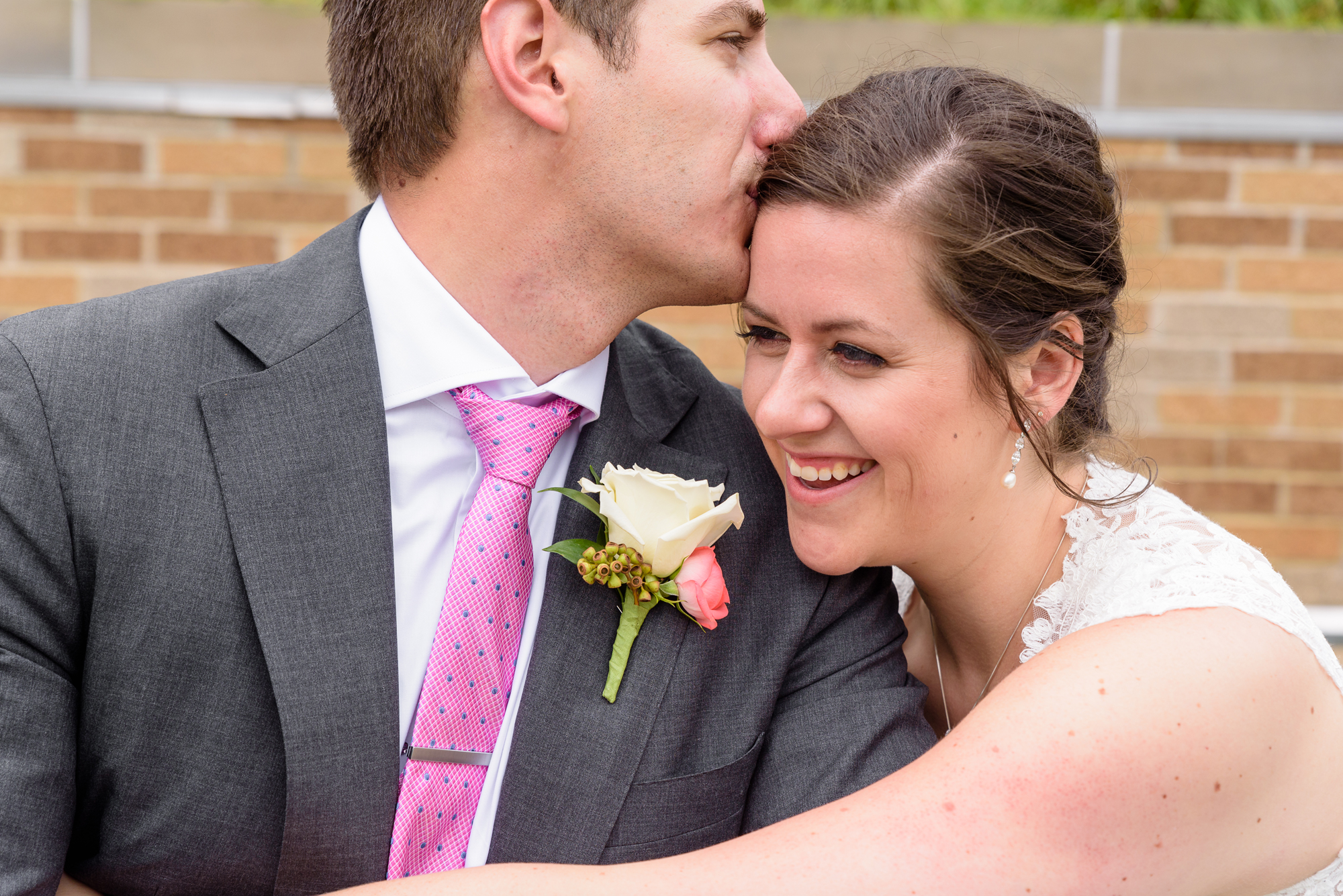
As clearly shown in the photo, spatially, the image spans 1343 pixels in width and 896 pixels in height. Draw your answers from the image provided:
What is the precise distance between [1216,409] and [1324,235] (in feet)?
1.90

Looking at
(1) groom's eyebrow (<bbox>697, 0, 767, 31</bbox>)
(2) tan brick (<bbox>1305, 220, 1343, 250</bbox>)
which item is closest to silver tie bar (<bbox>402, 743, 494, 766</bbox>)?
(1) groom's eyebrow (<bbox>697, 0, 767, 31</bbox>)

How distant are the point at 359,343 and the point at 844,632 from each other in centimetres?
95

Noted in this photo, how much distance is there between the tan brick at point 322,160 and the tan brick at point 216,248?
22 cm

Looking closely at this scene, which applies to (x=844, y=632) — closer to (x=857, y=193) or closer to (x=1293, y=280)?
(x=857, y=193)

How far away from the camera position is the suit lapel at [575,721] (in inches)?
72.6

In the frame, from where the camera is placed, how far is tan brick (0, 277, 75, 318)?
3.35 m

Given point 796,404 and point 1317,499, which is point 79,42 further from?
point 1317,499

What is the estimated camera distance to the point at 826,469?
1.97 metres

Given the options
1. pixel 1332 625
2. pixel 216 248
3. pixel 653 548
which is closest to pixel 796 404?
pixel 653 548

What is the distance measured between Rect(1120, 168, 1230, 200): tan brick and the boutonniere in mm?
2183

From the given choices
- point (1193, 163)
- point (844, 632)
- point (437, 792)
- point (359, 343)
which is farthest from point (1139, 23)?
point (437, 792)

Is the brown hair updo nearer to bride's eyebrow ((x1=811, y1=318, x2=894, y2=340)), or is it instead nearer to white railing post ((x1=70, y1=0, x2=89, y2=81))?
bride's eyebrow ((x1=811, y1=318, x2=894, y2=340))

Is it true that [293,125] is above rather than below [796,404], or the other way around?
above

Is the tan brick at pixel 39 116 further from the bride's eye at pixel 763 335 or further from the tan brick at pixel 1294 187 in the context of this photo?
the tan brick at pixel 1294 187
